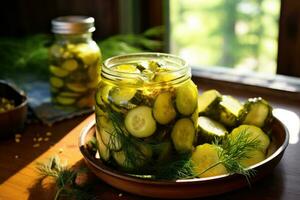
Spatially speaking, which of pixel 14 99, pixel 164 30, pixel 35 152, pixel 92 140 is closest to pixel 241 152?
pixel 92 140

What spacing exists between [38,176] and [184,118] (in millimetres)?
241

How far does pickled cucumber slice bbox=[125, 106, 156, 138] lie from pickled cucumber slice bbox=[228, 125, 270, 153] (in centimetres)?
14

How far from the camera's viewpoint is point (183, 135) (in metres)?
0.63

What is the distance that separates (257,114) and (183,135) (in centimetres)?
15

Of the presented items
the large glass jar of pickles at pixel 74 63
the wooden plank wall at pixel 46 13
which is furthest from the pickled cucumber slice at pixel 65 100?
the wooden plank wall at pixel 46 13

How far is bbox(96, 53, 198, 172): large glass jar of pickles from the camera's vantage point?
608mm

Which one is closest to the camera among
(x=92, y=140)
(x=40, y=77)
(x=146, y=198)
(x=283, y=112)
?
(x=146, y=198)

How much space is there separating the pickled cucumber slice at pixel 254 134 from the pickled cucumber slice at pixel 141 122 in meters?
0.14

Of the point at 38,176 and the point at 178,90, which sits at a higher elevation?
the point at 178,90

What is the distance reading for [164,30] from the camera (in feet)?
4.02

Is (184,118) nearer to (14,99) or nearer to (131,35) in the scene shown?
(14,99)

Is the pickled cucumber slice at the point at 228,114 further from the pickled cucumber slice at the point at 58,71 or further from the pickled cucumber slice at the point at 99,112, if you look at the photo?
the pickled cucumber slice at the point at 58,71

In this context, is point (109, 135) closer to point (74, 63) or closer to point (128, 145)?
point (128, 145)

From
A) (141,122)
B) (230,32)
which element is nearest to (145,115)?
(141,122)
